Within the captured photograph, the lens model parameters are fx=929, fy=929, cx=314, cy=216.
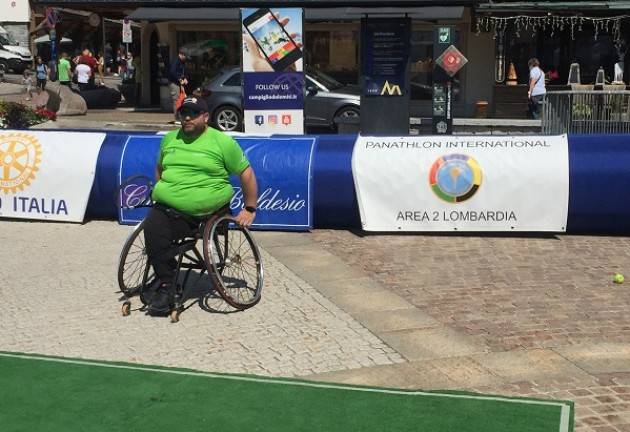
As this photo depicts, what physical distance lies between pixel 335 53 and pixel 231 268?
55.6 feet

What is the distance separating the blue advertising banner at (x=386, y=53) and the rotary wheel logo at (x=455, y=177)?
7.17 metres

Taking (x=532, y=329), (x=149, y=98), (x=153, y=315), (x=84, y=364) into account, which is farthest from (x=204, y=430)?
(x=149, y=98)

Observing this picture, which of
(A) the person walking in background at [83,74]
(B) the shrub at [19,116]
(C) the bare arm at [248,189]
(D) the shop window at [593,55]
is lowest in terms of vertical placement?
(C) the bare arm at [248,189]

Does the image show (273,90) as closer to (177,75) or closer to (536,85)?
(177,75)

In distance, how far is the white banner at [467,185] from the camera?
32.8 ft

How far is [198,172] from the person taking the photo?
7.20m

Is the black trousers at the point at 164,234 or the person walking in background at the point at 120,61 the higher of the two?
the person walking in background at the point at 120,61

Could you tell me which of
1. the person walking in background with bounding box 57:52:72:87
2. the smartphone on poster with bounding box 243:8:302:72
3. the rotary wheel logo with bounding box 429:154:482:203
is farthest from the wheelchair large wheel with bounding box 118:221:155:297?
the person walking in background with bounding box 57:52:72:87

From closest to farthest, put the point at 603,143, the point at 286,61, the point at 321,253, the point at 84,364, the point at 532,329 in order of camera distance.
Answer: the point at 84,364
the point at 532,329
the point at 321,253
the point at 603,143
the point at 286,61

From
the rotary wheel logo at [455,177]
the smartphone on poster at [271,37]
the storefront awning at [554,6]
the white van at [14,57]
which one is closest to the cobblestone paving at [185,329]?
the rotary wheel logo at [455,177]

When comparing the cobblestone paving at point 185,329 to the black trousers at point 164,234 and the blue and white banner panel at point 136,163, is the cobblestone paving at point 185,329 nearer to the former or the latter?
the black trousers at point 164,234

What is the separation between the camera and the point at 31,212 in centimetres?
1098

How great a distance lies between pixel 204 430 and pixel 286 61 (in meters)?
12.3

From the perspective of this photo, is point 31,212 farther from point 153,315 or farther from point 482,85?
point 482,85
